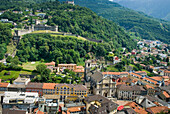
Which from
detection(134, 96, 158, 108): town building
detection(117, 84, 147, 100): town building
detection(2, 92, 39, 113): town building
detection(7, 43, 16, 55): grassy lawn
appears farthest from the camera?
detection(7, 43, 16, 55): grassy lawn

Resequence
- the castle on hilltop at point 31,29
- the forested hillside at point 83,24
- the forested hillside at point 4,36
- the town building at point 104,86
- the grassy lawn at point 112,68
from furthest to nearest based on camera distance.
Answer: the forested hillside at point 83,24 → the castle on hilltop at point 31,29 → the forested hillside at point 4,36 → the grassy lawn at point 112,68 → the town building at point 104,86

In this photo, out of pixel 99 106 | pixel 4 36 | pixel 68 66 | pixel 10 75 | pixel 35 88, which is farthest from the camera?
pixel 4 36

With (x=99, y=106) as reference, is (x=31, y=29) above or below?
above

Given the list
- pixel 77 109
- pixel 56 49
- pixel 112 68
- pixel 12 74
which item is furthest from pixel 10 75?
pixel 112 68

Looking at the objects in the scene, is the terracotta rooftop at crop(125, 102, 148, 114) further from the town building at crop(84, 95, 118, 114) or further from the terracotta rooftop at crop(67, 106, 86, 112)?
the terracotta rooftop at crop(67, 106, 86, 112)

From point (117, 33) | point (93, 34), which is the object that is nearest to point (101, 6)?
point (117, 33)

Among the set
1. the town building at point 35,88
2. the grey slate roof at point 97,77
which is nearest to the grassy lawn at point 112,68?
the grey slate roof at point 97,77

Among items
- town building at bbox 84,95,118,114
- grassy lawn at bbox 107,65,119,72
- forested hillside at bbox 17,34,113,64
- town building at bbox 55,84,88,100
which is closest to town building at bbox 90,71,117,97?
town building at bbox 55,84,88,100

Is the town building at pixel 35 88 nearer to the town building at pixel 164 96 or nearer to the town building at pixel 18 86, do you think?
the town building at pixel 18 86

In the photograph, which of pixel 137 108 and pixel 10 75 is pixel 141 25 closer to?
pixel 10 75

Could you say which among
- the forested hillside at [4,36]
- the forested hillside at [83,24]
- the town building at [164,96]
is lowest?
the town building at [164,96]
